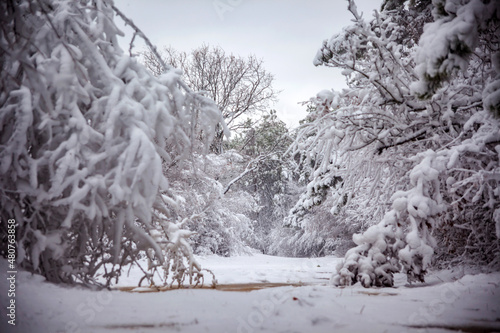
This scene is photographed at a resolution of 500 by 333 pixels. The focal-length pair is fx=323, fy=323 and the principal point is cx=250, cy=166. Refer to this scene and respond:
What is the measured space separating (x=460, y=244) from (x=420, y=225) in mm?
1846

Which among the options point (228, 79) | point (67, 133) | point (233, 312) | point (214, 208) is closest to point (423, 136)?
point (233, 312)

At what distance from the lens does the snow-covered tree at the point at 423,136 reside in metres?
2.42

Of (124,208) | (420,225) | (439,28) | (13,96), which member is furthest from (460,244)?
(13,96)

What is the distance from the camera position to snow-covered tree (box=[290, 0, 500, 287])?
2.42m

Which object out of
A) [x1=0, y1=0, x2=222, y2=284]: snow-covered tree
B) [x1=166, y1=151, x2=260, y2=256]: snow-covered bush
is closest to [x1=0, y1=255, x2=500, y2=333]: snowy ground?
[x1=0, y1=0, x2=222, y2=284]: snow-covered tree

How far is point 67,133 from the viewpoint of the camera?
101 inches

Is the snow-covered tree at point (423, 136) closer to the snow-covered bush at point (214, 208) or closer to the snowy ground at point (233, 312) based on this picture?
the snowy ground at point (233, 312)

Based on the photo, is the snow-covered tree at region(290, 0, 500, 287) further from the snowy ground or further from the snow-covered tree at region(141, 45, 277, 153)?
the snow-covered tree at region(141, 45, 277, 153)

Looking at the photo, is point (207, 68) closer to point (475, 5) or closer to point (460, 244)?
point (460, 244)

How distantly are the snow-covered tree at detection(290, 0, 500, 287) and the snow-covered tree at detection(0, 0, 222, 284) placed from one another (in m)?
2.25

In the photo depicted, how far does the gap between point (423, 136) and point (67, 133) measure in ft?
15.6

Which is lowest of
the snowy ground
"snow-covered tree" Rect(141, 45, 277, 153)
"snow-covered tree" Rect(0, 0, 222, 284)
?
the snowy ground

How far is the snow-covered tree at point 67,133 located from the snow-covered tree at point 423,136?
2252 mm

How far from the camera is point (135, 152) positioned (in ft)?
7.56
